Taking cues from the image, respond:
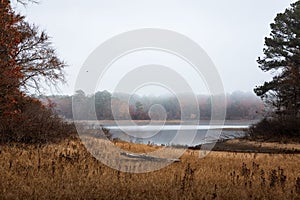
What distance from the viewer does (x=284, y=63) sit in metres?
34.8

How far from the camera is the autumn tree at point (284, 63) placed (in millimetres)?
33125

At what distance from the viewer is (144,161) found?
1174 cm

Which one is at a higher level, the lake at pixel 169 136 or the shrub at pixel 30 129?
the shrub at pixel 30 129

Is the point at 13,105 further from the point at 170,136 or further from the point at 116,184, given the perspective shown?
the point at 170,136

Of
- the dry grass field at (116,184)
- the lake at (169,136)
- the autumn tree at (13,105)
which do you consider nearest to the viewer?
the dry grass field at (116,184)

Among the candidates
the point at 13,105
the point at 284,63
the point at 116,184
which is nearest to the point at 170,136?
the point at 284,63

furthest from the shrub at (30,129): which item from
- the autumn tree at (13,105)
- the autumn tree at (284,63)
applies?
the autumn tree at (284,63)

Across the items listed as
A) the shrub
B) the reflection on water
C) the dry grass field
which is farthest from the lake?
the dry grass field

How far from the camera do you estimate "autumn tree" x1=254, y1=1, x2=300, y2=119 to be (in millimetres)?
33125

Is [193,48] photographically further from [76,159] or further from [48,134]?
[48,134]

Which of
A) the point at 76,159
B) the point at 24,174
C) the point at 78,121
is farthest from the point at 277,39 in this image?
the point at 24,174

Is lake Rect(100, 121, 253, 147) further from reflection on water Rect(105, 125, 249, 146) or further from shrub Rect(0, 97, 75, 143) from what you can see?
shrub Rect(0, 97, 75, 143)

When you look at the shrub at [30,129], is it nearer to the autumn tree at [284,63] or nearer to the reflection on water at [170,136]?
the reflection on water at [170,136]

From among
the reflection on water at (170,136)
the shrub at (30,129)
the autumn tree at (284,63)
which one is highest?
the autumn tree at (284,63)
